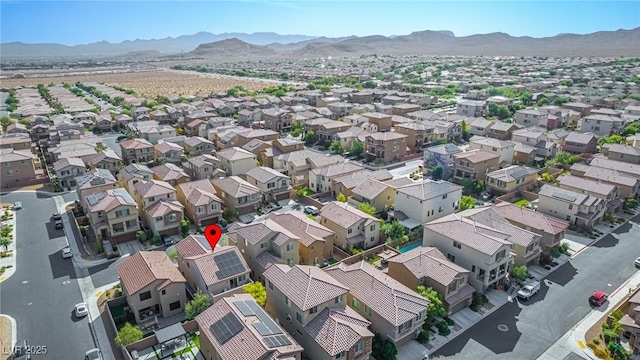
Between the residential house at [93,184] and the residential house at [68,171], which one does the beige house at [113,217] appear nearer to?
the residential house at [93,184]

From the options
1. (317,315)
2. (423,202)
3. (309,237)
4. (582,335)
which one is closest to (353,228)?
(309,237)

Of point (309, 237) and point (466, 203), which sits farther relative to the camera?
point (466, 203)

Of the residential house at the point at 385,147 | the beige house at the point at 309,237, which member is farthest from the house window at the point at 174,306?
the residential house at the point at 385,147

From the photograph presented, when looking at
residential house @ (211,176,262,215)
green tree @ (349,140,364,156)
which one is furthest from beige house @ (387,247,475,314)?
green tree @ (349,140,364,156)

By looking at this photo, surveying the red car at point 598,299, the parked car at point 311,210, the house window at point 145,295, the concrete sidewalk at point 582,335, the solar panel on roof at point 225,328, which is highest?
the solar panel on roof at point 225,328

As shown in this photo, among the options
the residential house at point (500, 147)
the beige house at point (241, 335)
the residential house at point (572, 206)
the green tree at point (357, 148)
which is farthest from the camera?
the green tree at point (357, 148)

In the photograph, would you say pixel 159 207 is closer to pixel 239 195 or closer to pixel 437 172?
pixel 239 195
